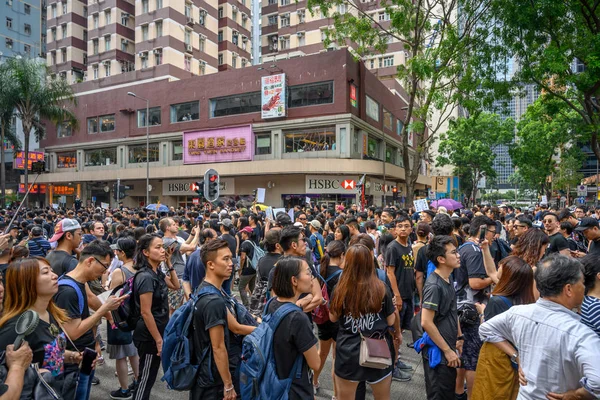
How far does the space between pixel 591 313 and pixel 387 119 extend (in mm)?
33868

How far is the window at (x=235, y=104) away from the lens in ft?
97.7

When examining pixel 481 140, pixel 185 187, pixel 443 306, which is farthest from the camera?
pixel 481 140

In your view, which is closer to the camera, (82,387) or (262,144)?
(82,387)

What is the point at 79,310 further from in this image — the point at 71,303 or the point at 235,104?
the point at 235,104

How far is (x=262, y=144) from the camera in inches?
1168

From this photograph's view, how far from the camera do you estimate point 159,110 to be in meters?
34.1

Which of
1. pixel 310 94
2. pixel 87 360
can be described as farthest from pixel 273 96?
pixel 87 360

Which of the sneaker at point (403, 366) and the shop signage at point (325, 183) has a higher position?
the shop signage at point (325, 183)

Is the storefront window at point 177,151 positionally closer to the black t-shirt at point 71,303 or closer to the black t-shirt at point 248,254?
the black t-shirt at point 248,254

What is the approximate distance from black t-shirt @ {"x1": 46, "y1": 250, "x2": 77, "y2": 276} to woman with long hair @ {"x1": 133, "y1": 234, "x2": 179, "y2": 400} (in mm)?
1232

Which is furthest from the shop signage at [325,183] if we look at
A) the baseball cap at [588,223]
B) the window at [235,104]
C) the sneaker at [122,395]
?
the sneaker at [122,395]

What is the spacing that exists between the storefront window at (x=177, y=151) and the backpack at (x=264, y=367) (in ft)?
105

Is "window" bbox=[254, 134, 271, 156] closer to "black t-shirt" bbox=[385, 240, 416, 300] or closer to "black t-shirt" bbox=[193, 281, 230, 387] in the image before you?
"black t-shirt" bbox=[385, 240, 416, 300]

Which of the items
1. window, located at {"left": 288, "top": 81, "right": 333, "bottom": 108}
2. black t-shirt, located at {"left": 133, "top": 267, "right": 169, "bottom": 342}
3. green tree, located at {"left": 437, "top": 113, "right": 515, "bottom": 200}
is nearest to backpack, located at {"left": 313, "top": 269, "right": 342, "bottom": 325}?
black t-shirt, located at {"left": 133, "top": 267, "right": 169, "bottom": 342}
